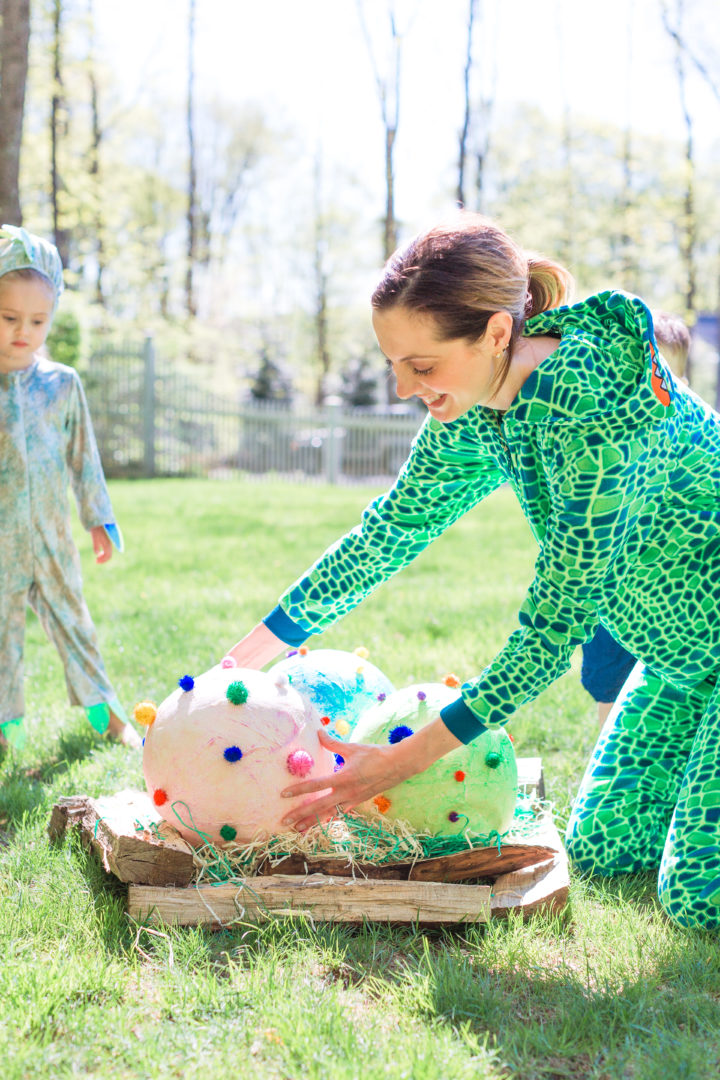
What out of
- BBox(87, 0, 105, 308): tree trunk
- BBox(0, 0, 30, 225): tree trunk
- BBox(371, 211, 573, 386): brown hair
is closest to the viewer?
BBox(371, 211, 573, 386): brown hair

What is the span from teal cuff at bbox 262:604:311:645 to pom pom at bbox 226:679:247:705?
1.30 ft

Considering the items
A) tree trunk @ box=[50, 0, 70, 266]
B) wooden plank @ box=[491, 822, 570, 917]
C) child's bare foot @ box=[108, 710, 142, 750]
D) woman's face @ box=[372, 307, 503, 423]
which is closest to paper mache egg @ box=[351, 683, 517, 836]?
wooden plank @ box=[491, 822, 570, 917]

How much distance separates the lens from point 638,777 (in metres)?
3.02

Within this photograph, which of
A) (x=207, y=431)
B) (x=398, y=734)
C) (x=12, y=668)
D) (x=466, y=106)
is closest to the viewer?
(x=398, y=734)

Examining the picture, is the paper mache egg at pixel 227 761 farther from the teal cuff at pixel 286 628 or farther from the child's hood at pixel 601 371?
the child's hood at pixel 601 371

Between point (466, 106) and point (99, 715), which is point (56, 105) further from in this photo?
point (99, 715)

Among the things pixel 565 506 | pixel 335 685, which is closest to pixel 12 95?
pixel 335 685

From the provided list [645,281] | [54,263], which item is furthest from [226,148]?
[54,263]

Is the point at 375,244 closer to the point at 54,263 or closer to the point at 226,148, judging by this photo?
the point at 226,148

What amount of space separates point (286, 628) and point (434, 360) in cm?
109

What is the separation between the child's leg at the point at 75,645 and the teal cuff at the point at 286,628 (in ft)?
4.10

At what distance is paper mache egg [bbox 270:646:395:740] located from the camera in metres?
3.03

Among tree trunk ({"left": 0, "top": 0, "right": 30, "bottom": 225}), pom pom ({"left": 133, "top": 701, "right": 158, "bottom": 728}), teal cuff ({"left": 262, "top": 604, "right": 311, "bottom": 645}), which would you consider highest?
tree trunk ({"left": 0, "top": 0, "right": 30, "bottom": 225})

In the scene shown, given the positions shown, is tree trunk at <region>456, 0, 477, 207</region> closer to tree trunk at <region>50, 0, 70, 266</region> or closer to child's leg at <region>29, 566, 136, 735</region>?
tree trunk at <region>50, 0, 70, 266</region>
